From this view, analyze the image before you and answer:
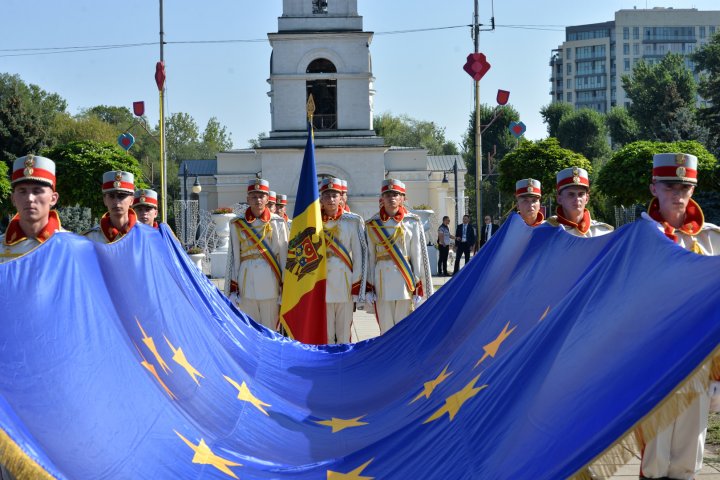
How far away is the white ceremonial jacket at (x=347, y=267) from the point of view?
1069 centimetres

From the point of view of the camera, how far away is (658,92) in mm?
84812

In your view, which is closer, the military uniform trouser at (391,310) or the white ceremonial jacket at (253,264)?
the military uniform trouser at (391,310)

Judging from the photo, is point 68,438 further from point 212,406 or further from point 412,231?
point 412,231

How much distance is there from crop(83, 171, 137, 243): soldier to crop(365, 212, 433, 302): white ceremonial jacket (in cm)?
316

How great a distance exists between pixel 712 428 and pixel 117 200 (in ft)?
16.1

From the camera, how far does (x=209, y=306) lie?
8523 millimetres

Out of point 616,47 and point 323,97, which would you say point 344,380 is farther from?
point 616,47

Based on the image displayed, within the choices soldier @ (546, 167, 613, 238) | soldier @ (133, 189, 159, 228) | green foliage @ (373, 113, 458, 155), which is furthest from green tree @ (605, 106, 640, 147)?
soldier @ (546, 167, 613, 238)

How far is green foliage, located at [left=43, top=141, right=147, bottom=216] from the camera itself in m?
32.1

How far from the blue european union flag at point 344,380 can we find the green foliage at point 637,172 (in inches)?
826

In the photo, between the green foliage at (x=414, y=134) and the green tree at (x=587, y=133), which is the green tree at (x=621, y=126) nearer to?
the green tree at (x=587, y=133)

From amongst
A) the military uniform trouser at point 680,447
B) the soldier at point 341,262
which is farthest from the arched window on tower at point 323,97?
the military uniform trouser at point 680,447

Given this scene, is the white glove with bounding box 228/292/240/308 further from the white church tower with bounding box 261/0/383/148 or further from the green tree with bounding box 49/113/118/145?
the green tree with bounding box 49/113/118/145

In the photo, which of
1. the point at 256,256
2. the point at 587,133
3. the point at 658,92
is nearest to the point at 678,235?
the point at 256,256
